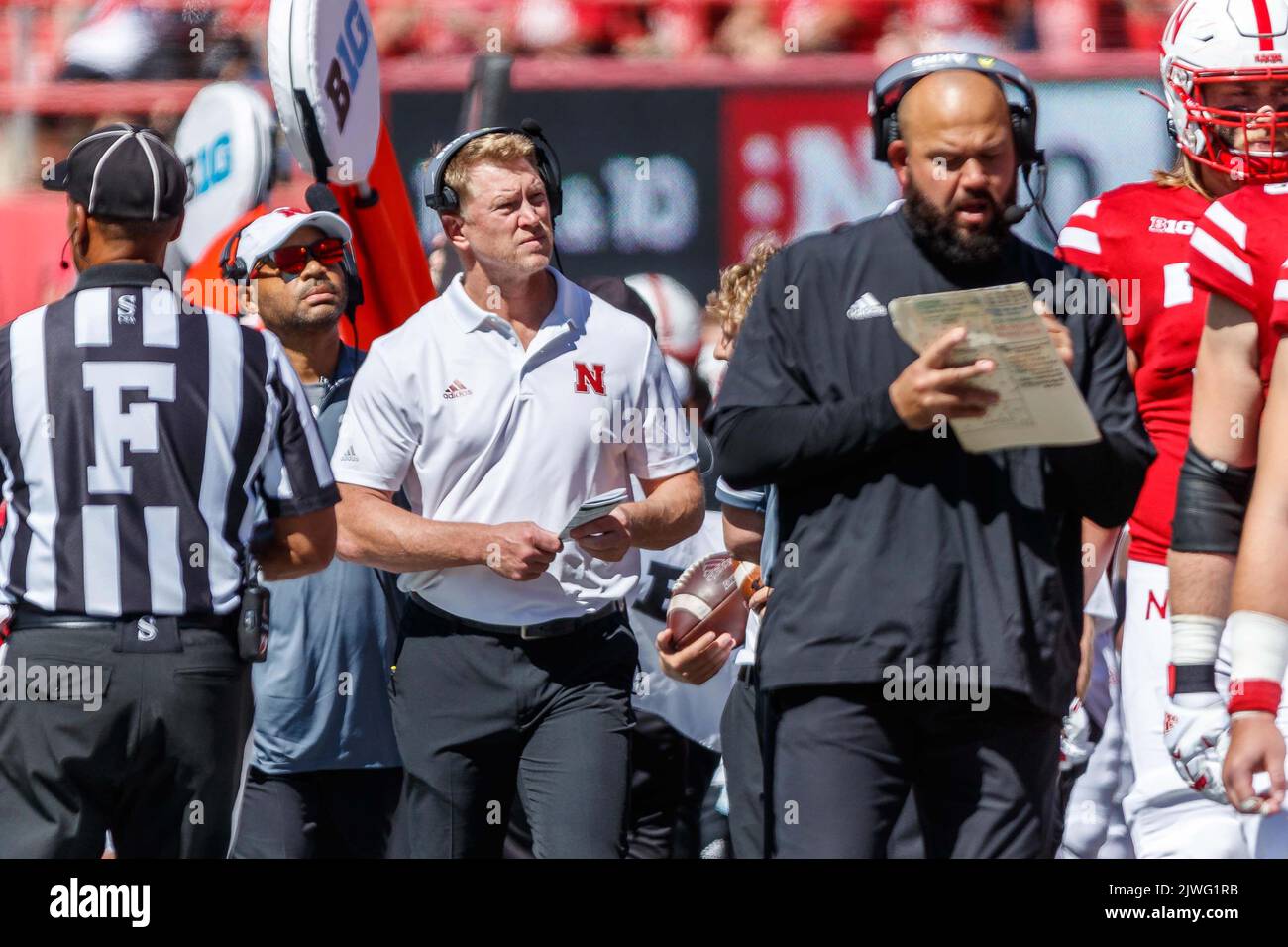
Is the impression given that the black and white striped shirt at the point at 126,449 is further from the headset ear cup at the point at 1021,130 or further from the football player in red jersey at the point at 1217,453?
the football player in red jersey at the point at 1217,453

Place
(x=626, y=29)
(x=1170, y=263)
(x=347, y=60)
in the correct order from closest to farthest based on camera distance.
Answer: (x=1170, y=263)
(x=347, y=60)
(x=626, y=29)

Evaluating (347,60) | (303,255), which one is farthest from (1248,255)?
(347,60)

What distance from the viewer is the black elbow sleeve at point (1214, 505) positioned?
348 centimetres

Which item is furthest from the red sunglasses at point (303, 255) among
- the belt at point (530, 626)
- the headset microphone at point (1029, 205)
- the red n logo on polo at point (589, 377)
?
the headset microphone at point (1029, 205)

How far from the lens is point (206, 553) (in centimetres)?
358

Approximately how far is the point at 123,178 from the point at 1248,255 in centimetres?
198

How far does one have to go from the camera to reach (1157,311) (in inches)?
162

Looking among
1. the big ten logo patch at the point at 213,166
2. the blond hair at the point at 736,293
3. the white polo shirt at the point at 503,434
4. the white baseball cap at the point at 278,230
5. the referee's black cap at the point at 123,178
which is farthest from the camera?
the big ten logo patch at the point at 213,166

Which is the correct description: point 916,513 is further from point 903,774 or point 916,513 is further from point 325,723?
point 325,723

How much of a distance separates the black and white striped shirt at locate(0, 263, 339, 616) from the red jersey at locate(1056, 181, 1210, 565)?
1.70 m

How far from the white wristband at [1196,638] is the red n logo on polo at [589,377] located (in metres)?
1.32

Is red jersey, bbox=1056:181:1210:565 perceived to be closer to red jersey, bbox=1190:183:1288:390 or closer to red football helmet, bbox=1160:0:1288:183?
red football helmet, bbox=1160:0:1288:183

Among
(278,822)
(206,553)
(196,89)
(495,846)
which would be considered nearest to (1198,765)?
(495,846)

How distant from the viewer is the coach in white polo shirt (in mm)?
4074
